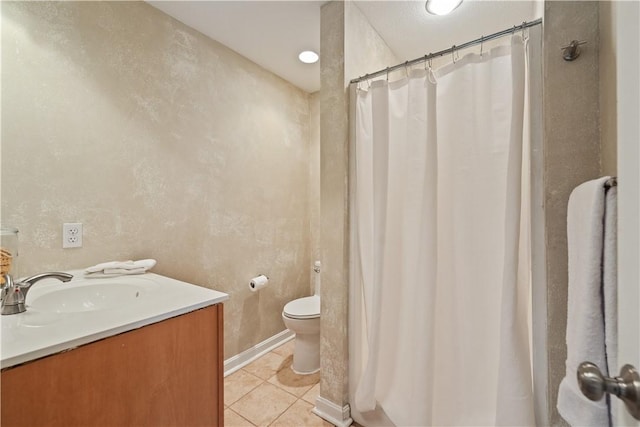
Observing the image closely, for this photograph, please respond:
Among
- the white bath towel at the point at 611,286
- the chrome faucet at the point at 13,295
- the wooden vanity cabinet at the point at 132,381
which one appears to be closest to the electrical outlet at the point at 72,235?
the chrome faucet at the point at 13,295

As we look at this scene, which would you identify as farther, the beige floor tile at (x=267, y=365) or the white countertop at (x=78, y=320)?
the beige floor tile at (x=267, y=365)

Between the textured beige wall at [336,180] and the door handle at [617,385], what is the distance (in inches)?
45.2

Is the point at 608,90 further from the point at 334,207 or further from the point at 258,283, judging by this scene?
the point at 258,283

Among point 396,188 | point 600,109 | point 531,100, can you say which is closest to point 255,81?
point 396,188

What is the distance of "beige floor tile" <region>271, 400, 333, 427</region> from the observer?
5.08 ft

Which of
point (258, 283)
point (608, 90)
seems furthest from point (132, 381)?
point (608, 90)

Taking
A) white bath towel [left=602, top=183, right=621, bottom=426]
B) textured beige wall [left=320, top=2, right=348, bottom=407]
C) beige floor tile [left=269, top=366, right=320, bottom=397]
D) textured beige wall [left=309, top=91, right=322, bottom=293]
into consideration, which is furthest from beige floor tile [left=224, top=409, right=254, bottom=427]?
white bath towel [left=602, top=183, right=621, bottom=426]

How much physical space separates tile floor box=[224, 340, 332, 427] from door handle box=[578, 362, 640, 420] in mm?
1470

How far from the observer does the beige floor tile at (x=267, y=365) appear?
6.70ft

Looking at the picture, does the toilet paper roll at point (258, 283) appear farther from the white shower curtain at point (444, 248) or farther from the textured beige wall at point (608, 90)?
the textured beige wall at point (608, 90)

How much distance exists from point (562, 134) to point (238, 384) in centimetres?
222

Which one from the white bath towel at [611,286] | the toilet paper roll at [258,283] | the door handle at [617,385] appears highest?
the white bath towel at [611,286]

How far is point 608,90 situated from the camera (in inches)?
31.5

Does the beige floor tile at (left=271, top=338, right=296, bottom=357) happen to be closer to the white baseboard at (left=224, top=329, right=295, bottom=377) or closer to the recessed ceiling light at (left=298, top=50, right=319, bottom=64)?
the white baseboard at (left=224, top=329, right=295, bottom=377)
